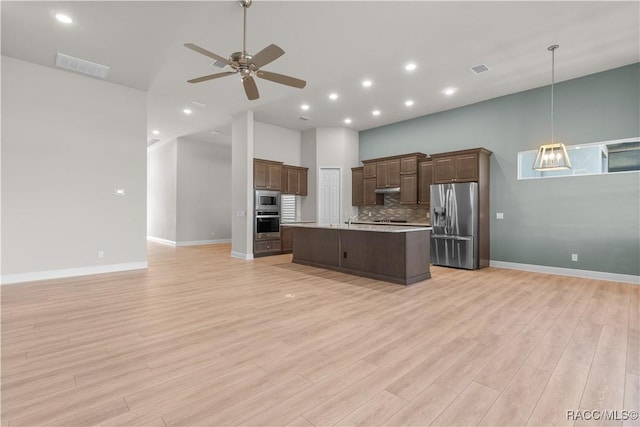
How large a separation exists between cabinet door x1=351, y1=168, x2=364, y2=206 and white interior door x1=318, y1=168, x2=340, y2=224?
0.44 meters

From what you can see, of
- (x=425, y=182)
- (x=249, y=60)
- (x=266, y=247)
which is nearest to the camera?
(x=249, y=60)

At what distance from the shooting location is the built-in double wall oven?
7.51 meters

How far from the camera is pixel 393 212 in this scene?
317 inches

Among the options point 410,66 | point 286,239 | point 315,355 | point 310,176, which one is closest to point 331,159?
point 310,176

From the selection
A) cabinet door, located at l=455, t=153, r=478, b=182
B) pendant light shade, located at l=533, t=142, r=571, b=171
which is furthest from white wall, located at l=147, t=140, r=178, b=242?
pendant light shade, located at l=533, t=142, r=571, b=171

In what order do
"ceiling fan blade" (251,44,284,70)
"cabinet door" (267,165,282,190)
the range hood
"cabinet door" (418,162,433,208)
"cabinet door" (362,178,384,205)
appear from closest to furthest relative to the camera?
"ceiling fan blade" (251,44,284,70) → "cabinet door" (418,162,433,208) → the range hood → "cabinet door" (267,165,282,190) → "cabinet door" (362,178,384,205)

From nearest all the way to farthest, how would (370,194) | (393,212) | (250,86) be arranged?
1. (250,86)
2. (393,212)
3. (370,194)

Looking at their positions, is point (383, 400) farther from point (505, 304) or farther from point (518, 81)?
point (518, 81)

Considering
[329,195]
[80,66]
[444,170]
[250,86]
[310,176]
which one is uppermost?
[80,66]

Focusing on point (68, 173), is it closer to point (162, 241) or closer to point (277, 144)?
point (277, 144)

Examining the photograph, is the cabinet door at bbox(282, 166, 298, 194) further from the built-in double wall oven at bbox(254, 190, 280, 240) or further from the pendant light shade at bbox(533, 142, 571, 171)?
the pendant light shade at bbox(533, 142, 571, 171)

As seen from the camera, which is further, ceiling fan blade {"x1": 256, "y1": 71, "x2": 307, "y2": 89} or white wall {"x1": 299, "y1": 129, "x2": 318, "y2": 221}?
white wall {"x1": 299, "y1": 129, "x2": 318, "y2": 221}

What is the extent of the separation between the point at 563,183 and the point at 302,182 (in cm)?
598

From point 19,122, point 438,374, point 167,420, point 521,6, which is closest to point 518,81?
point 521,6
